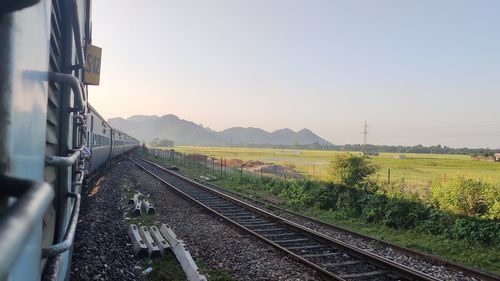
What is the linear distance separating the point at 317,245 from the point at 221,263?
257 centimetres

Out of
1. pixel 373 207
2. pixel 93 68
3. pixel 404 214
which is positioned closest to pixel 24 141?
pixel 93 68

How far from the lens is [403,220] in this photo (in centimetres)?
1228

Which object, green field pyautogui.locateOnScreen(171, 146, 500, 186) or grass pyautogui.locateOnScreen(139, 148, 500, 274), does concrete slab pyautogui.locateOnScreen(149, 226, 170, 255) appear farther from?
green field pyautogui.locateOnScreen(171, 146, 500, 186)

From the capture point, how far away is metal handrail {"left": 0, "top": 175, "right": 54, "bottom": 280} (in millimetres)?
613

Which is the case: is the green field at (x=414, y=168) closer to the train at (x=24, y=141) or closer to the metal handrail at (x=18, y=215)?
the train at (x=24, y=141)

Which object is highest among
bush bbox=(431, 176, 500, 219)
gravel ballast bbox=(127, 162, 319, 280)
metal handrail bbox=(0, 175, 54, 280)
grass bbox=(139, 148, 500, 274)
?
metal handrail bbox=(0, 175, 54, 280)

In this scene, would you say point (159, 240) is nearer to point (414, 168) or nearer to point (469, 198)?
point (469, 198)

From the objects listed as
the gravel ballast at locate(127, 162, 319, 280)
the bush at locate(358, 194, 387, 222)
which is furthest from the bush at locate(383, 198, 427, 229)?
the gravel ballast at locate(127, 162, 319, 280)

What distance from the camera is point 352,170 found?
15.6 metres

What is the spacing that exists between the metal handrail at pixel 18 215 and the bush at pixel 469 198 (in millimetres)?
12110

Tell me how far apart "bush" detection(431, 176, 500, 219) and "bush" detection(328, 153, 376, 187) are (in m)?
3.57

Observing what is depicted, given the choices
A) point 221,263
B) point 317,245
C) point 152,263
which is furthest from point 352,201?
point 152,263

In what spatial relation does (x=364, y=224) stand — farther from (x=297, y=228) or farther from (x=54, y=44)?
(x=54, y=44)

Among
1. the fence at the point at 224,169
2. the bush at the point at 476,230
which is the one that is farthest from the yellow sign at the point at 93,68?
the fence at the point at 224,169
